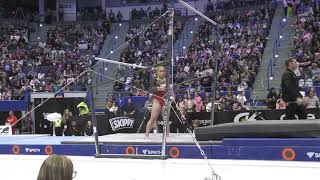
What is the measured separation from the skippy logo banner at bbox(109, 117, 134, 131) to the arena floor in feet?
20.7

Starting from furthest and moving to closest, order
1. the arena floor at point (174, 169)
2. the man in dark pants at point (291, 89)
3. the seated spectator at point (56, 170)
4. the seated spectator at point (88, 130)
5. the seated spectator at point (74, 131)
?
the seated spectator at point (74, 131) → the seated spectator at point (88, 130) → the man in dark pants at point (291, 89) → the arena floor at point (174, 169) → the seated spectator at point (56, 170)

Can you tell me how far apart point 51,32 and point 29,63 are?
14.7 feet

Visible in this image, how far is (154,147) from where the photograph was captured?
6.25m

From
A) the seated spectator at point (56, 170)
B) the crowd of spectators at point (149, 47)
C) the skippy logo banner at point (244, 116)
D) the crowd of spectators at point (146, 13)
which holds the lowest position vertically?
the skippy logo banner at point (244, 116)

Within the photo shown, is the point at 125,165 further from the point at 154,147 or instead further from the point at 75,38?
the point at 75,38

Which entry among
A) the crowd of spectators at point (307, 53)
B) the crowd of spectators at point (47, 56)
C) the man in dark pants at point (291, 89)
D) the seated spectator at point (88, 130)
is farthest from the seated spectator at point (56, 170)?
the crowd of spectators at point (47, 56)

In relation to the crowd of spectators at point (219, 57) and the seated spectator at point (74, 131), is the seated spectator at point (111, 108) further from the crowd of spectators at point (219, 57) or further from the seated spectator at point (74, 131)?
the seated spectator at point (74, 131)

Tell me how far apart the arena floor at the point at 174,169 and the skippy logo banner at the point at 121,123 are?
6311 mm

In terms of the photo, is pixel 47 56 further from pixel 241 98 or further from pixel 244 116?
pixel 244 116

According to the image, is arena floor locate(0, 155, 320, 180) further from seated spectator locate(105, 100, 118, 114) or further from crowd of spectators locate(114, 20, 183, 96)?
crowd of spectators locate(114, 20, 183, 96)

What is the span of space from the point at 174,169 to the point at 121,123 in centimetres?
748

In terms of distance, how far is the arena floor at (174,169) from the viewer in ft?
15.3

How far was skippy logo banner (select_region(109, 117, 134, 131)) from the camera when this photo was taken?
1234cm

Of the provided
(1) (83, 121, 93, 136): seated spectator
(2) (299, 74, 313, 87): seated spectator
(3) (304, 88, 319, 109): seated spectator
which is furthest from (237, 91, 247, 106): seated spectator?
(1) (83, 121, 93, 136): seated spectator
